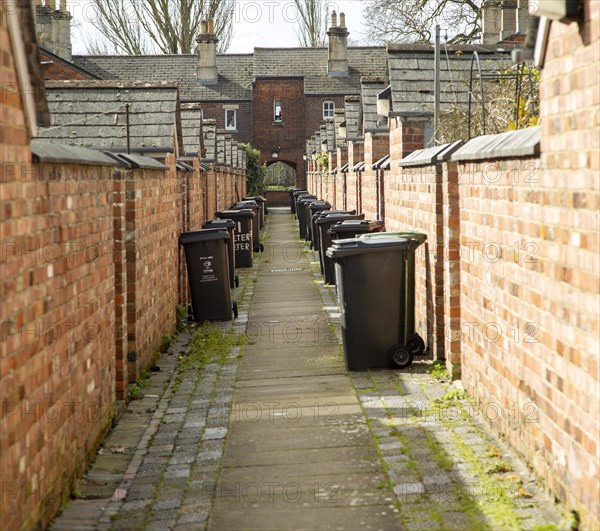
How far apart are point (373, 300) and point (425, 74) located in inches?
208

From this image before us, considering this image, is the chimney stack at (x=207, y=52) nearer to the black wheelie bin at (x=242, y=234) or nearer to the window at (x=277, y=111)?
the window at (x=277, y=111)

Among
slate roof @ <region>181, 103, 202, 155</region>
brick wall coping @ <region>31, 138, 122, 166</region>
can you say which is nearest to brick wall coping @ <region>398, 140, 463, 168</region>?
brick wall coping @ <region>31, 138, 122, 166</region>

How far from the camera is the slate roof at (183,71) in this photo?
52.6m

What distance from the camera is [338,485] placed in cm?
579

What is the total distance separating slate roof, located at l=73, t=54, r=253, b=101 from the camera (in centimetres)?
5262

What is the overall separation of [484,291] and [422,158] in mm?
2478

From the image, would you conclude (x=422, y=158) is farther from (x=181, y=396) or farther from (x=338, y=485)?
(x=338, y=485)

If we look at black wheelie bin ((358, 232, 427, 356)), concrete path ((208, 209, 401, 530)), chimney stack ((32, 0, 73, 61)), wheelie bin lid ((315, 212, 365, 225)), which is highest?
chimney stack ((32, 0, 73, 61))

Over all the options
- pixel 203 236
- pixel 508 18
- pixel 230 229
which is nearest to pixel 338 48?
pixel 508 18

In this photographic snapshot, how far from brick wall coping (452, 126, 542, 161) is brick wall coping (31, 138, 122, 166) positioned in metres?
2.67

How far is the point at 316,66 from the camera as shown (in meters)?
58.0

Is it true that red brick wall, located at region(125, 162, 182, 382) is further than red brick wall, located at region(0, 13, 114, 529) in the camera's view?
Yes

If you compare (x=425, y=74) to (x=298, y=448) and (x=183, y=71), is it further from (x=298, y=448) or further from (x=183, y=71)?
(x=183, y=71)

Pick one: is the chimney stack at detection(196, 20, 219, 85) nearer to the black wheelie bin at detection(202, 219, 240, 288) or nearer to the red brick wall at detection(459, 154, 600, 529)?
the black wheelie bin at detection(202, 219, 240, 288)
